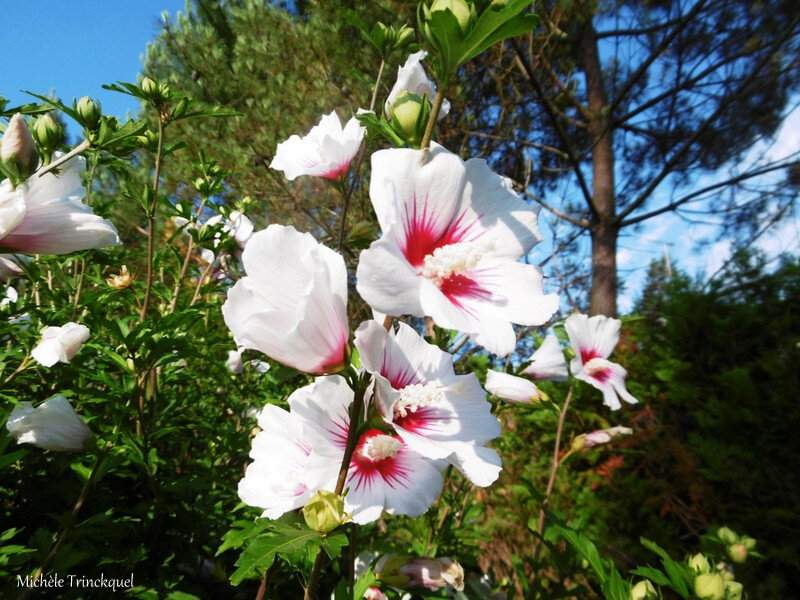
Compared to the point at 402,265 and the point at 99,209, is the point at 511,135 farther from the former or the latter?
the point at 402,265

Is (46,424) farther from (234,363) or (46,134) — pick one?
(234,363)

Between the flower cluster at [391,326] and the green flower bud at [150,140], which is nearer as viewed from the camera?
the flower cluster at [391,326]

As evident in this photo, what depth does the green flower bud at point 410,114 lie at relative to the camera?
0.67 m

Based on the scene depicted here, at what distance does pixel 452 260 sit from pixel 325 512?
1.29 ft

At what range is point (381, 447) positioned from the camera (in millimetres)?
754

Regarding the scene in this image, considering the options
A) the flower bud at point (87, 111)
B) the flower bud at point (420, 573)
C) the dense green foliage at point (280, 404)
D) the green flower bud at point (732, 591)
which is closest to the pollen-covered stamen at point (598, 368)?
the dense green foliage at point (280, 404)

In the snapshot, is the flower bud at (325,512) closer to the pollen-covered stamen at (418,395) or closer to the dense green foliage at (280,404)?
the dense green foliage at (280,404)

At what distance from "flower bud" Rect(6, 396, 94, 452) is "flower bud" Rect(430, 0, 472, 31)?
1.09m

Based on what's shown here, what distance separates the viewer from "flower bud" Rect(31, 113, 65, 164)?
882mm

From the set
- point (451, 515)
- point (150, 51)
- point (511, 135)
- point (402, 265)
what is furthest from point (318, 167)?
point (150, 51)

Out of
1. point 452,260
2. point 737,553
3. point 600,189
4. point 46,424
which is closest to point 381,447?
point 452,260

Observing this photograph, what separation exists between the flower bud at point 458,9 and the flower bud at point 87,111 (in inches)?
32.8

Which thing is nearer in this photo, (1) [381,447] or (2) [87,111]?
(1) [381,447]

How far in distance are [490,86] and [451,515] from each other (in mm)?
5268
